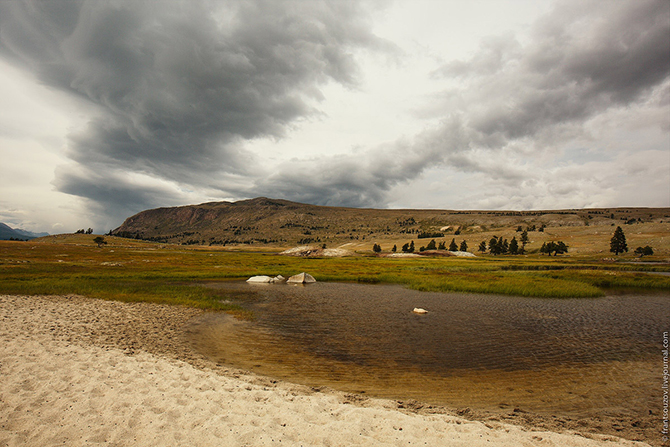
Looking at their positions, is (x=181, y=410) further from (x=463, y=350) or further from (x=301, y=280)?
(x=301, y=280)

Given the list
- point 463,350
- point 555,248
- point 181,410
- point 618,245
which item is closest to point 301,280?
point 463,350

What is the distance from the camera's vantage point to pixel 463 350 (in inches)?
692

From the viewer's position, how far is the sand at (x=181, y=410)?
7.50m

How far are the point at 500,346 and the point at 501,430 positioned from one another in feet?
37.6

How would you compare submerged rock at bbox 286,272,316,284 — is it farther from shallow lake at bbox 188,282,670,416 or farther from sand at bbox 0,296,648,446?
sand at bbox 0,296,648,446

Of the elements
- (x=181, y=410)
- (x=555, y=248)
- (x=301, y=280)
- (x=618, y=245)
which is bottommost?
(x=301, y=280)

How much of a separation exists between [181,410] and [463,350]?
1527 centimetres

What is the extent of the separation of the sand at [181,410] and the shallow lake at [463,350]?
2240mm

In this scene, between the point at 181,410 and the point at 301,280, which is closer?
the point at 181,410

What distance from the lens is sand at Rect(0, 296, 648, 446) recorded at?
7.50 m

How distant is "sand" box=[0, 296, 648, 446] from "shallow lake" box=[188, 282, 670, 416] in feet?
7.35

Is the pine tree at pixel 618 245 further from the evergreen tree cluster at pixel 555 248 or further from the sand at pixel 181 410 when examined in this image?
the sand at pixel 181 410

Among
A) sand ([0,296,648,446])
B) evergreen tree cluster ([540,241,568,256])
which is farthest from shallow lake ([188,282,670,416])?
evergreen tree cluster ([540,241,568,256])

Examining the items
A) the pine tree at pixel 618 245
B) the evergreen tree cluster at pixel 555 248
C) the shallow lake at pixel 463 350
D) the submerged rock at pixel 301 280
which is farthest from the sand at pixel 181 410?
the pine tree at pixel 618 245
